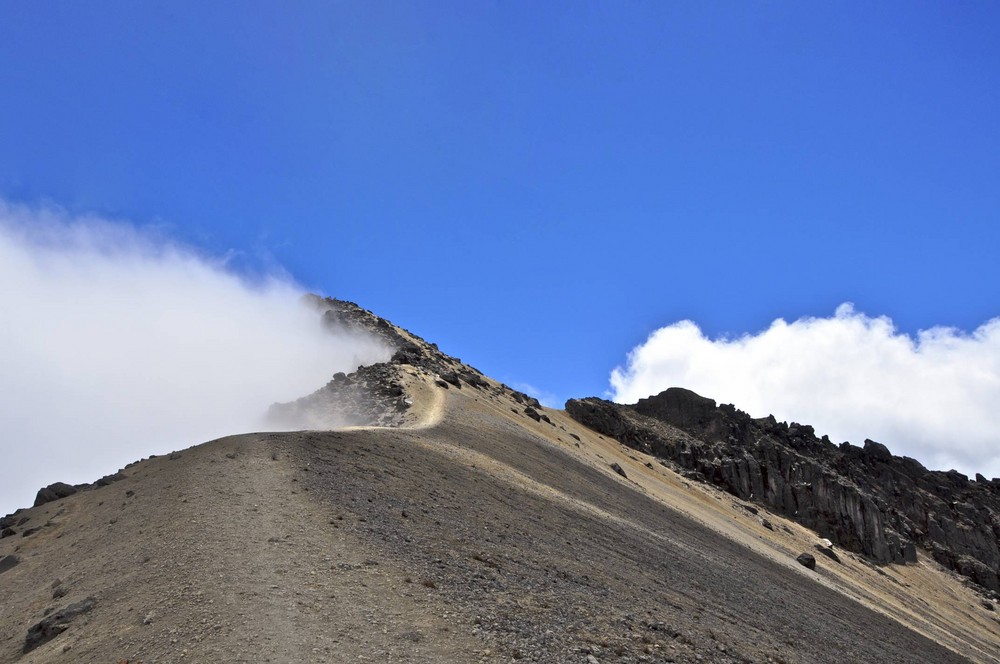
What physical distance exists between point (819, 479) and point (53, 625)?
290ft

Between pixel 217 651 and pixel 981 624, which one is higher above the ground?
pixel 981 624

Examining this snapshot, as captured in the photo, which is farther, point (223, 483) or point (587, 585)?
point (223, 483)

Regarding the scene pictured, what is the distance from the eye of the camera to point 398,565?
56.7ft

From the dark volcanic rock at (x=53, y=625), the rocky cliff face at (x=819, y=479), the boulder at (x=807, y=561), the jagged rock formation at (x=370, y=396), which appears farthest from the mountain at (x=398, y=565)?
the rocky cliff face at (x=819, y=479)

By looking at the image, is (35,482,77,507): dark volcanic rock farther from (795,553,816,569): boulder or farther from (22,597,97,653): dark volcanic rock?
(795,553,816,569): boulder

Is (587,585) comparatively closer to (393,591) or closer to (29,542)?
(393,591)

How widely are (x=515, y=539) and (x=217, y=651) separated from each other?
11190 mm

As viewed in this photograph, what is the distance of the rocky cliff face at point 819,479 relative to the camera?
82875 millimetres

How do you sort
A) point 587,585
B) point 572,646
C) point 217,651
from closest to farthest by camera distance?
point 217,651
point 572,646
point 587,585

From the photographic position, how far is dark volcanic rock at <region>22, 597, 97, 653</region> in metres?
15.0

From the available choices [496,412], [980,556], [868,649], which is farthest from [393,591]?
[980,556]

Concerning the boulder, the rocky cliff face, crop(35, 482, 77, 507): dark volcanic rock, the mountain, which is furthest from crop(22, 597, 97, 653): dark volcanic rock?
the rocky cliff face

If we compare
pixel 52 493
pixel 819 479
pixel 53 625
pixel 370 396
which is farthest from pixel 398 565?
pixel 819 479

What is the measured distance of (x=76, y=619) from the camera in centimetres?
1522
